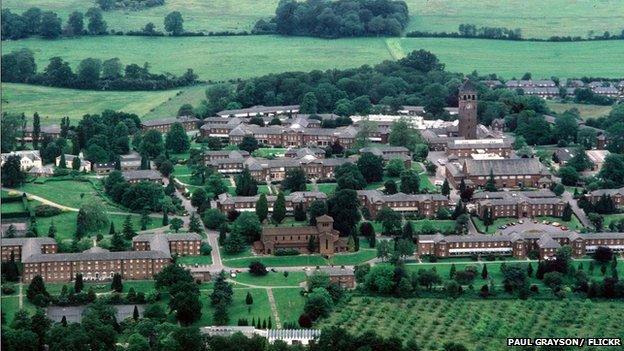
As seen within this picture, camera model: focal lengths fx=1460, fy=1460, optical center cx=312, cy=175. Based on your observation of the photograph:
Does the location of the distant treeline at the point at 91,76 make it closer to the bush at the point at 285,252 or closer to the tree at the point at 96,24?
the tree at the point at 96,24

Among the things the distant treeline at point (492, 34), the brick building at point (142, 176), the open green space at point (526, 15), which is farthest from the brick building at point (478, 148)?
the open green space at point (526, 15)

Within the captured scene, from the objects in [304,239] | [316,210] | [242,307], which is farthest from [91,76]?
[242,307]

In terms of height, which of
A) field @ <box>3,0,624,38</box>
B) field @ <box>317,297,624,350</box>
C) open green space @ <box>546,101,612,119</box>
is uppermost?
field @ <box>3,0,624,38</box>

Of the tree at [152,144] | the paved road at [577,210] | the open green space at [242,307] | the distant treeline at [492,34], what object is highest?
the distant treeline at [492,34]

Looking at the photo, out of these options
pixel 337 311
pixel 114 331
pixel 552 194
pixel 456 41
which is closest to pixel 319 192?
pixel 552 194

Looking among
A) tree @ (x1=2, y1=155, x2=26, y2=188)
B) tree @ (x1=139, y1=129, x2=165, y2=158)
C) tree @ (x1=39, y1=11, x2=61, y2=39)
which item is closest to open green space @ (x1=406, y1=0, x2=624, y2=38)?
tree @ (x1=39, y1=11, x2=61, y2=39)

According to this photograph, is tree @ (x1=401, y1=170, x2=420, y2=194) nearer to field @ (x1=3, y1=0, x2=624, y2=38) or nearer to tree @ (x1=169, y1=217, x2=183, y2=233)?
tree @ (x1=169, y1=217, x2=183, y2=233)

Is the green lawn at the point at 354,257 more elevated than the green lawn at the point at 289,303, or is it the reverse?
the green lawn at the point at 354,257

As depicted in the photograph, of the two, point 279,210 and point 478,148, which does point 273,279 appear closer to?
point 279,210
